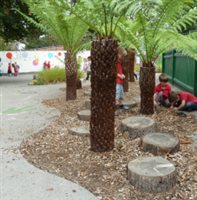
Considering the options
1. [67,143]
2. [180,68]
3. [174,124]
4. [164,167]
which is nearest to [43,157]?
[67,143]

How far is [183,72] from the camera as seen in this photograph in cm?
1003

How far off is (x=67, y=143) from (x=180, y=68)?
6.36 m

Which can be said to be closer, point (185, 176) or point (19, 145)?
point (185, 176)

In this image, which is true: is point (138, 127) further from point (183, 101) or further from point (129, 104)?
point (129, 104)

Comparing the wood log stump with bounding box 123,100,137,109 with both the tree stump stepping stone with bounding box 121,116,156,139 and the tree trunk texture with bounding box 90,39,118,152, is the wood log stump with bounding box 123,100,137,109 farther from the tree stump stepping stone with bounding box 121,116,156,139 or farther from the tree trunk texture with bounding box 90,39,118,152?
the tree trunk texture with bounding box 90,39,118,152

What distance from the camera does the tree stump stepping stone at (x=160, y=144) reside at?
436cm

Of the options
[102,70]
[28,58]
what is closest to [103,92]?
[102,70]

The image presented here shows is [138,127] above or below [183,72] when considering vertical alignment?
below

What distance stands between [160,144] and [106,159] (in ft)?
2.35

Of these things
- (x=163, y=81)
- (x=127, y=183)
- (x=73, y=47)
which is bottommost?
(x=127, y=183)

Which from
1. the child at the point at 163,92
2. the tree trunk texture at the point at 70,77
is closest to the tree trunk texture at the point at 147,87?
the child at the point at 163,92

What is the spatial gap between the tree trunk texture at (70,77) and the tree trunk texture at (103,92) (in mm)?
5088

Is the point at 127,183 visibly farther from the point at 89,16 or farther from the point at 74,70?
the point at 74,70

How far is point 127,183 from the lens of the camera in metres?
3.76
